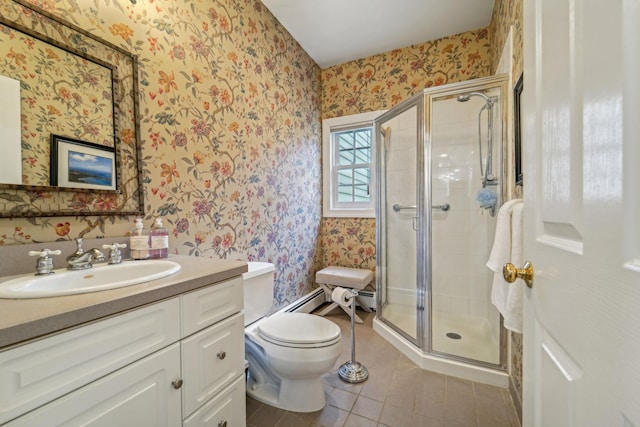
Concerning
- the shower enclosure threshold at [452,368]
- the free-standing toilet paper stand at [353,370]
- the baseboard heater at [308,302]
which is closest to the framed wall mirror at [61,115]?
the free-standing toilet paper stand at [353,370]

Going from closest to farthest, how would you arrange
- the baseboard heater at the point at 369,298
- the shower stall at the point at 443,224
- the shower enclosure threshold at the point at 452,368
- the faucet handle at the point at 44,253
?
the faucet handle at the point at 44,253 → the shower enclosure threshold at the point at 452,368 → the shower stall at the point at 443,224 → the baseboard heater at the point at 369,298

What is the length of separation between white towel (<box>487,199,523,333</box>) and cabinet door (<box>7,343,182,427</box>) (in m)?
1.22

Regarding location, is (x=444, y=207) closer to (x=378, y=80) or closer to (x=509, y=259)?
(x=509, y=259)

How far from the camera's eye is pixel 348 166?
9.83 ft

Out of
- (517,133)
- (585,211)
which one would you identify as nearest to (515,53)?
(517,133)

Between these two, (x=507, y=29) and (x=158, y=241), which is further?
(x=507, y=29)

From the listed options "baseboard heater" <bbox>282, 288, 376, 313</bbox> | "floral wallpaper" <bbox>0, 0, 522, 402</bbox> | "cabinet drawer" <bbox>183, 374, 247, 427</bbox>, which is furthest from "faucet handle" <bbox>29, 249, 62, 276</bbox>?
"baseboard heater" <bbox>282, 288, 376, 313</bbox>

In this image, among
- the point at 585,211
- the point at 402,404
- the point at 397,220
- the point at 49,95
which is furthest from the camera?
the point at 397,220

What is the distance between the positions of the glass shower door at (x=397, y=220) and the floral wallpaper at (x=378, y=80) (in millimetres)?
293

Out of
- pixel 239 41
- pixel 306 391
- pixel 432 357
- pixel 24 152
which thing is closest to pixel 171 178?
pixel 24 152

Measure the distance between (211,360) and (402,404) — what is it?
1092 mm

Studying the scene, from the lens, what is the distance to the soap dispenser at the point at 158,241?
47.0 inches

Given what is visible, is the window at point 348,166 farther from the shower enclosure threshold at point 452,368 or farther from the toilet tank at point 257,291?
the toilet tank at point 257,291

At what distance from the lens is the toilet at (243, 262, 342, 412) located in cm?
134
